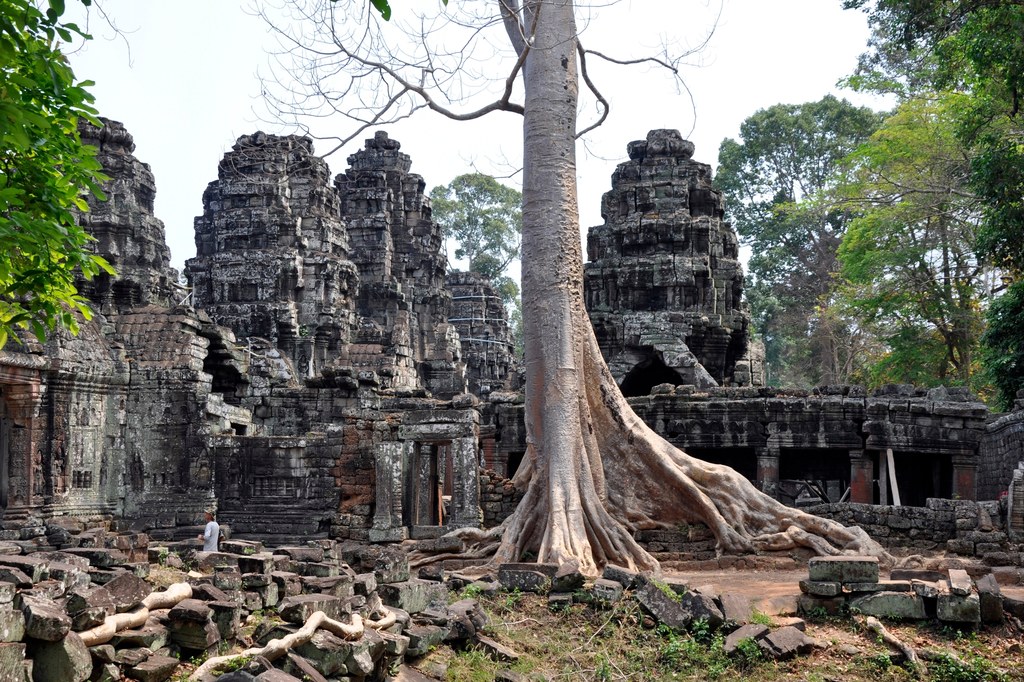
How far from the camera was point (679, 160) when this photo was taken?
24.3 m

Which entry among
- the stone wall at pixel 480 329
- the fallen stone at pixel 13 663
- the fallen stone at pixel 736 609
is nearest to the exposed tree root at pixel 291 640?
the fallen stone at pixel 13 663

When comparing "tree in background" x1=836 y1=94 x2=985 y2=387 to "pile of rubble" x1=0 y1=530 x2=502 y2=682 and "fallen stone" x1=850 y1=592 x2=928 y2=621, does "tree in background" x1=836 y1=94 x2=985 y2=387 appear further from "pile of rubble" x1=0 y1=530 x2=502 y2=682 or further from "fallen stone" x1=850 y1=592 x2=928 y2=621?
"pile of rubble" x1=0 y1=530 x2=502 y2=682

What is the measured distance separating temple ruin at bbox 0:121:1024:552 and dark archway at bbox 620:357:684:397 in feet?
0.26

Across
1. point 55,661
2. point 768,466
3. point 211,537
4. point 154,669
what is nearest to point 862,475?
point 768,466

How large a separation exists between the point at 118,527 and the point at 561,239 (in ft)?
26.1

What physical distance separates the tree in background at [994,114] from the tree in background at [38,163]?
40.8ft

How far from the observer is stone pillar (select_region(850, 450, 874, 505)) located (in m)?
16.2

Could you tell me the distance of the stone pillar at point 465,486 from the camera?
42.8ft

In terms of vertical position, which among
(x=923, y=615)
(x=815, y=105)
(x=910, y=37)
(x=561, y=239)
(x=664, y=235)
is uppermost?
(x=815, y=105)

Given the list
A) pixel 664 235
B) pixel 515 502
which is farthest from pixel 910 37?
pixel 515 502

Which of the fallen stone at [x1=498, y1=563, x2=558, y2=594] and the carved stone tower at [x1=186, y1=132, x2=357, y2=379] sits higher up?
the carved stone tower at [x1=186, y1=132, x2=357, y2=379]

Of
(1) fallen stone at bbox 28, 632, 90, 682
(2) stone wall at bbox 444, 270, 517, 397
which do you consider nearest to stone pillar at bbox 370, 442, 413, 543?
(1) fallen stone at bbox 28, 632, 90, 682

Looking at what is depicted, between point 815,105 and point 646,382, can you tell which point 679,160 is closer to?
point 646,382

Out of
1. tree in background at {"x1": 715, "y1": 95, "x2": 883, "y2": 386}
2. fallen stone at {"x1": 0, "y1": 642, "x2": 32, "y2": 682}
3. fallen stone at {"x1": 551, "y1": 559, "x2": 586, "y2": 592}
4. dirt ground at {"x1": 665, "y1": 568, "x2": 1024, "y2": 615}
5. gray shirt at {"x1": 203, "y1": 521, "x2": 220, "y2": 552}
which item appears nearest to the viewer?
fallen stone at {"x1": 0, "y1": 642, "x2": 32, "y2": 682}
